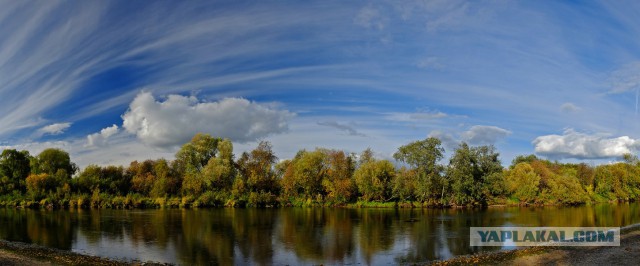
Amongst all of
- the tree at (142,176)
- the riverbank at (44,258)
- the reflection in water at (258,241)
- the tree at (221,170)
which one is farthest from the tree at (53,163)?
the riverbank at (44,258)

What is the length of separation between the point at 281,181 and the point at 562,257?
243 ft

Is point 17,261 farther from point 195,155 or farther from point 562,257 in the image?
point 195,155

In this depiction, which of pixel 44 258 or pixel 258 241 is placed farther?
pixel 258 241

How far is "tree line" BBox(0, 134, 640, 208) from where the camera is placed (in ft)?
290

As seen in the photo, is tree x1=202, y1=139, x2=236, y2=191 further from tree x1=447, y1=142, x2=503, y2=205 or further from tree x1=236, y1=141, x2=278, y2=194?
tree x1=447, y1=142, x2=503, y2=205

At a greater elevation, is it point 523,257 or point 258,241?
point 523,257

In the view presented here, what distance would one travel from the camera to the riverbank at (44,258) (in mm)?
25578

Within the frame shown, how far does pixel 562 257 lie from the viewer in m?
25.7

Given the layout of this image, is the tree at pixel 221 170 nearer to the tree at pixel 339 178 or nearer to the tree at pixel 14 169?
the tree at pixel 339 178

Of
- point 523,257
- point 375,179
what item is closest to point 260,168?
point 375,179

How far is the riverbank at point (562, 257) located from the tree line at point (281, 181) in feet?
190

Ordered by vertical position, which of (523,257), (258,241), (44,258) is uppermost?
(523,257)

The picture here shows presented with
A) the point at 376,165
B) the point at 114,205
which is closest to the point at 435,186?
the point at 376,165

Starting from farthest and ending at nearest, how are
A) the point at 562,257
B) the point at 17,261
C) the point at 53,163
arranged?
the point at 53,163 < the point at 562,257 < the point at 17,261
